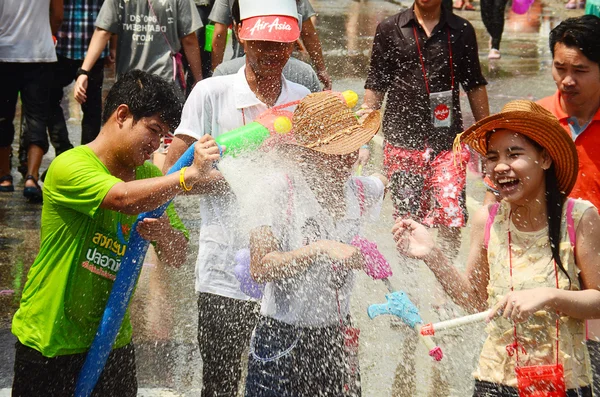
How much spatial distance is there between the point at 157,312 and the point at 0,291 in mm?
959

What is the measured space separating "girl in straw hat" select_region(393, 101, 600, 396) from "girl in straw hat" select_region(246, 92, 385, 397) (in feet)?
0.99

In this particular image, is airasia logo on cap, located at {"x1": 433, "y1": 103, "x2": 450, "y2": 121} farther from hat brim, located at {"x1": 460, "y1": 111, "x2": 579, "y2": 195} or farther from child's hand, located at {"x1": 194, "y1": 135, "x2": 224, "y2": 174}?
child's hand, located at {"x1": 194, "y1": 135, "x2": 224, "y2": 174}

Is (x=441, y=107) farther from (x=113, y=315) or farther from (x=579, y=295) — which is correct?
(x=113, y=315)

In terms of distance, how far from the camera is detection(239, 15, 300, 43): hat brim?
3.86 metres

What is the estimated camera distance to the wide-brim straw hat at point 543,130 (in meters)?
3.13

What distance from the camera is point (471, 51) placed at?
5.49 m

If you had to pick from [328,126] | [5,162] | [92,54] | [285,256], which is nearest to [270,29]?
[328,126]

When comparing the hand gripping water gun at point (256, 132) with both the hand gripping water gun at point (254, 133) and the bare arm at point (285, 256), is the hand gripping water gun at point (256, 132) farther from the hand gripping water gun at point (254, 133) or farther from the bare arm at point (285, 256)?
the bare arm at point (285, 256)

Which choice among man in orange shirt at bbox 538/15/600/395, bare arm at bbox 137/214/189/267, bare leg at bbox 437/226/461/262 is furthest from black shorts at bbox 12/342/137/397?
bare leg at bbox 437/226/461/262

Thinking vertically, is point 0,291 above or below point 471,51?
below

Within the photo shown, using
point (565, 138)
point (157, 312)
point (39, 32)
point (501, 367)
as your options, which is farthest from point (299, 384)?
point (39, 32)

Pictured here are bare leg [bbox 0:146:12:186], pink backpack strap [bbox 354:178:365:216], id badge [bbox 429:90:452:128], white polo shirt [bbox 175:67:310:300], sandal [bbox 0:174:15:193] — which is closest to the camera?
pink backpack strap [bbox 354:178:365:216]

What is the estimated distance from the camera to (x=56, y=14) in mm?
7477

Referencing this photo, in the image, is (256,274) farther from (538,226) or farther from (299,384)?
(538,226)
